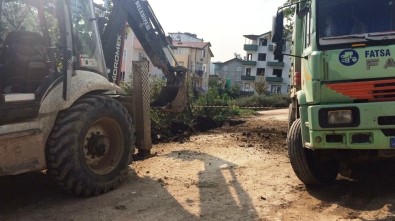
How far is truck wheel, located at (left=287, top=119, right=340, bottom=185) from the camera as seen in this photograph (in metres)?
6.06

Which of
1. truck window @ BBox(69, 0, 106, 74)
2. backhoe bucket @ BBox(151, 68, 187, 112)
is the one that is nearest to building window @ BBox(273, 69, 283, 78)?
backhoe bucket @ BBox(151, 68, 187, 112)

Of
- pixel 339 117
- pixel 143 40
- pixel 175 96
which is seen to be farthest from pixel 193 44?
pixel 339 117

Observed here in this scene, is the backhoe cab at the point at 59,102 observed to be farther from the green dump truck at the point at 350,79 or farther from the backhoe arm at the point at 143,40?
the green dump truck at the point at 350,79

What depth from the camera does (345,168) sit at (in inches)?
281

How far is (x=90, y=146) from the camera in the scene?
5902mm

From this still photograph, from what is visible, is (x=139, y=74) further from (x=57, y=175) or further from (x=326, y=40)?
(x=326, y=40)

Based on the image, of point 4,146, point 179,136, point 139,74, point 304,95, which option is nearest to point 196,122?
point 179,136

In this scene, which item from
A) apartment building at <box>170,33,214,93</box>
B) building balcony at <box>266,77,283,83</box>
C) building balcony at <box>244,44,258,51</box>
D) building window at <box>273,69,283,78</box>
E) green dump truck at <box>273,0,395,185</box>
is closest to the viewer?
green dump truck at <box>273,0,395,185</box>

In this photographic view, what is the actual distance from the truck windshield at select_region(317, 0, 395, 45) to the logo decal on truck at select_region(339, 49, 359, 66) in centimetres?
16

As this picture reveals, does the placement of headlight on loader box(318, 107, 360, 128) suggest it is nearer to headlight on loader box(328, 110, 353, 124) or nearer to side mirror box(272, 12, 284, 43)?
headlight on loader box(328, 110, 353, 124)

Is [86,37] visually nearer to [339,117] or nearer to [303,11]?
[303,11]

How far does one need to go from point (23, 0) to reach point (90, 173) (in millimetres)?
2239

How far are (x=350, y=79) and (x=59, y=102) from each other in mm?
3414

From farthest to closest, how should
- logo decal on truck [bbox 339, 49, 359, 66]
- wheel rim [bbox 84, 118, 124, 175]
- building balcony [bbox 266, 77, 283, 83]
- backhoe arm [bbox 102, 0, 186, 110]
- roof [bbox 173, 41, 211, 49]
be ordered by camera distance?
building balcony [bbox 266, 77, 283, 83] → roof [bbox 173, 41, 211, 49] → backhoe arm [bbox 102, 0, 186, 110] → wheel rim [bbox 84, 118, 124, 175] → logo decal on truck [bbox 339, 49, 359, 66]
